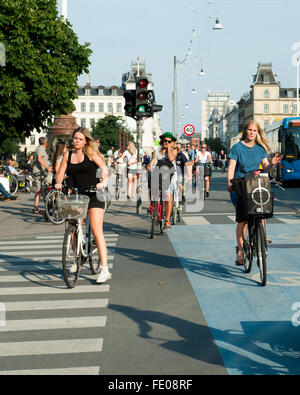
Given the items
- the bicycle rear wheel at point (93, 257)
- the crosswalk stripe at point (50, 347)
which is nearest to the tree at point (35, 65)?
the bicycle rear wheel at point (93, 257)

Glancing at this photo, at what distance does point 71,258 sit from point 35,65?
16.6m

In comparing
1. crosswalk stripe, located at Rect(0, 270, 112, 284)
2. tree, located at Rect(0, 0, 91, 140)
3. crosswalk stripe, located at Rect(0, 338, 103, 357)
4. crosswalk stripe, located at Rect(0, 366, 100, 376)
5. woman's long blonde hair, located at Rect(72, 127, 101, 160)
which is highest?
tree, located at Rect(0, 0, 91, 140)

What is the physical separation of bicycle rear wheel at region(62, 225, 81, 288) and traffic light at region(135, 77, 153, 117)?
Answer: 8.03m

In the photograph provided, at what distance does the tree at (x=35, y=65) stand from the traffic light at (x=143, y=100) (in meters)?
7.88

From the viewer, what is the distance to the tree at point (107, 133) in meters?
102

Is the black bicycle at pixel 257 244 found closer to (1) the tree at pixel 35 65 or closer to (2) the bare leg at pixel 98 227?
(2) the bare leg at pixel 98 227

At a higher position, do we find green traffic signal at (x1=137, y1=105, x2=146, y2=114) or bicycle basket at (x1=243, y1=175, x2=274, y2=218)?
green traffic signal at (x1=137, y1=105, x2=146, y2=114)

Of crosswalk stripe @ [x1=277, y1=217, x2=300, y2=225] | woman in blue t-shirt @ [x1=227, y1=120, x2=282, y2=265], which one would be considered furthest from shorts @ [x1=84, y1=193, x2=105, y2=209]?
crosswalk stripe @ [x1=277, y1=217, x2=300, y2=225]

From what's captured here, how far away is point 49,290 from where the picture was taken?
685 centimetres

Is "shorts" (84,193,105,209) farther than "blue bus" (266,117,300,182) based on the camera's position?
No

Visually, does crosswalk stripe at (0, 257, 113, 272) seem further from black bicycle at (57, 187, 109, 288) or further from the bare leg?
the bare leg

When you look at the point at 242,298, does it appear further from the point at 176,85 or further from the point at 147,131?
the point at 147,131

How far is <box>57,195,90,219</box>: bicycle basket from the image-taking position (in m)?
6.67

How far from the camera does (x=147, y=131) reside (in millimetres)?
142375
